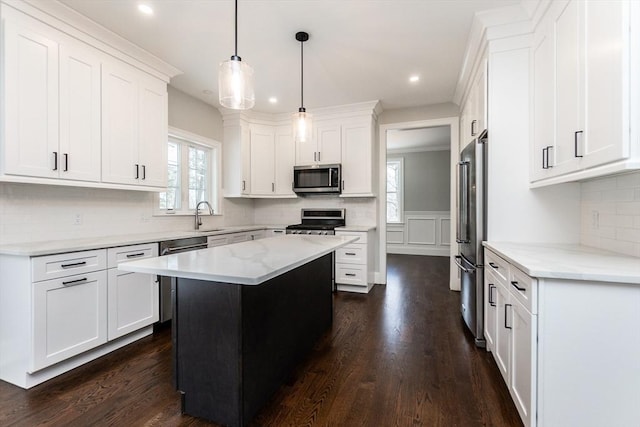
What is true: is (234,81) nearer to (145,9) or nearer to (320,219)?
(145,9)

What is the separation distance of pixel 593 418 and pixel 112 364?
298cm

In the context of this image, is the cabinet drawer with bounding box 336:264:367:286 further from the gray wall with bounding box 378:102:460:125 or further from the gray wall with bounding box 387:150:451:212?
the gray wall with bounding box 387:150:451:212

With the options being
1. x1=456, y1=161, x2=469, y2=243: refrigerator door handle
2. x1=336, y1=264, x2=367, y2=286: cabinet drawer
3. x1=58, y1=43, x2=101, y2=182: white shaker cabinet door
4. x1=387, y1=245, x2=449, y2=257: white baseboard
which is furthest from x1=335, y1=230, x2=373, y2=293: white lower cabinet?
x1=387, y1=245, x2=449, y2=257: white baseboard

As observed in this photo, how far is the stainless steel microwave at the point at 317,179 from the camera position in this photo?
175 inches

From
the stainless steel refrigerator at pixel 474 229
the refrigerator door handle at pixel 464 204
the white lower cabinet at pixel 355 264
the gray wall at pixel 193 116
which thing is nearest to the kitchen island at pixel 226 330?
the stainless steel refrigerator at pixel 474 229

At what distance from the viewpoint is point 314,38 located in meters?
2.71

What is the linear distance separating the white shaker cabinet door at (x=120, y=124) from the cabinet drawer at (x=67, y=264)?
0.77 meters

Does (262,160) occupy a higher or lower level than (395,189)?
higher

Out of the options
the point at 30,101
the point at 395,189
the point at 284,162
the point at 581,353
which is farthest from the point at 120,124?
the point at 395,189

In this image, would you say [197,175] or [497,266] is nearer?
[497,266]

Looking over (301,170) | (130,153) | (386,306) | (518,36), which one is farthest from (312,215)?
(518,36)

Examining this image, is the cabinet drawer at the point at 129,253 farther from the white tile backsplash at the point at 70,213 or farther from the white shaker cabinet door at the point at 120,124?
the white shaker cabinet door at the point at 120,124

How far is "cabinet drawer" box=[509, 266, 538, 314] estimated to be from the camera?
141cm

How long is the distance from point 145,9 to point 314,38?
1.37 metres
